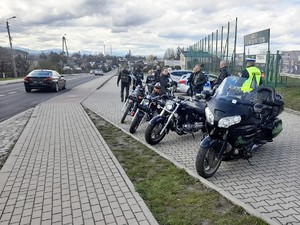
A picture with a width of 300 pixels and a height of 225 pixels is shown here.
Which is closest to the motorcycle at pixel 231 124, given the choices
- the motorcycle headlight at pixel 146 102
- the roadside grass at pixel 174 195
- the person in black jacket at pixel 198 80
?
the roadside grass at pixel 174 195

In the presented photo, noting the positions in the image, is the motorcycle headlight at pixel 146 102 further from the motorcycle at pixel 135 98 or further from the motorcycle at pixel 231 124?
the motorcycle at pixel 231 124

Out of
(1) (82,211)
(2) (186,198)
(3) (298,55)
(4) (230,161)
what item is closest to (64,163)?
(1) (82,211)

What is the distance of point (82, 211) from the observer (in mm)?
3568

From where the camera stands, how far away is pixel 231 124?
452cm

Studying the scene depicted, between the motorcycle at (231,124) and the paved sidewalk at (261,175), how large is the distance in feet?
0.91

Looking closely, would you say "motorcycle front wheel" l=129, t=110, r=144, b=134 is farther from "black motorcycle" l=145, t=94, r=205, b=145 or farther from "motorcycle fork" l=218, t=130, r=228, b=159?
"motorcycle fork" l=218, t=130, r=228, b=159

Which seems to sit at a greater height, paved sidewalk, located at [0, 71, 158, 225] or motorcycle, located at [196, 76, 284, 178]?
motorcycle, located at [196, 76, 284, 178]

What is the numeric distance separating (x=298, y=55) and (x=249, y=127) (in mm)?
15310

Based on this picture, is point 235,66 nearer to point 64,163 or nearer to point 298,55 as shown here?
point 298,55

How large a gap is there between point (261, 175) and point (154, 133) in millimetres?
2553

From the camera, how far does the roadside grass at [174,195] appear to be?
11.1ft

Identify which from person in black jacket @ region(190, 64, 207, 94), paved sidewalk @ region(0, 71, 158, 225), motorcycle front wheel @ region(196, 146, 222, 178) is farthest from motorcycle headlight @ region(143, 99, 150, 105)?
motorcycle front wheel @ region(196, 146, 222, 178)

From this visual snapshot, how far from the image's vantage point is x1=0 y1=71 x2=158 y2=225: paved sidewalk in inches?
137

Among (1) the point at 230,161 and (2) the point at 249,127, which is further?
(1) the point at 230,161
